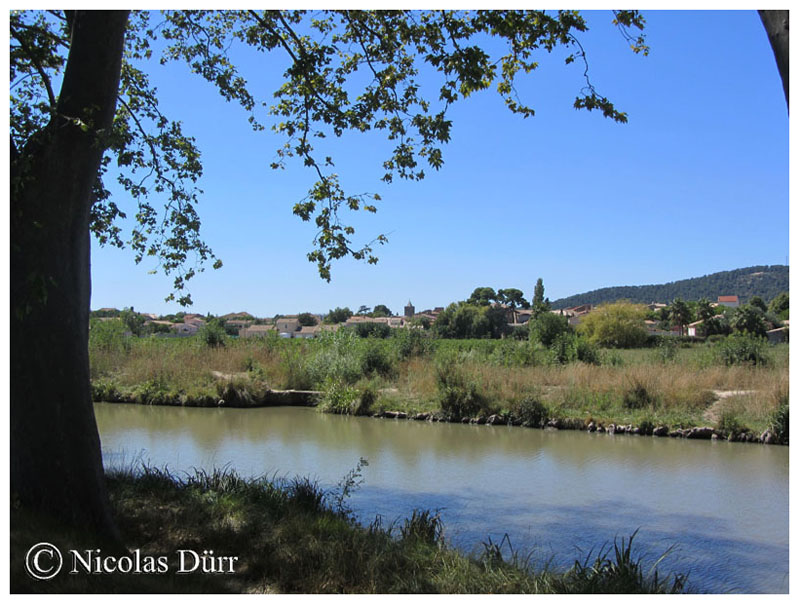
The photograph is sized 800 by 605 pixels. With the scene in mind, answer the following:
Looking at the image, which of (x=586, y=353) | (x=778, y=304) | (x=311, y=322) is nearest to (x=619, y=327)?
(x=586, y=353)

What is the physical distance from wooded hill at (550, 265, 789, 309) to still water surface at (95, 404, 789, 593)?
5237cm

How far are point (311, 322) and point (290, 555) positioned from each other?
55.4 m

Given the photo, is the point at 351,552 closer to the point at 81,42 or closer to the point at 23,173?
the point at 23,173

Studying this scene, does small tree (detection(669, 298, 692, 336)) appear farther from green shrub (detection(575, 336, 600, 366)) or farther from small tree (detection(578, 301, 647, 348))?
A: green shrub (detection(575, 336, 600, 366))

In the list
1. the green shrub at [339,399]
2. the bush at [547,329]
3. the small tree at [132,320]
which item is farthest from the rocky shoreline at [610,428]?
the small tree at [132,320]

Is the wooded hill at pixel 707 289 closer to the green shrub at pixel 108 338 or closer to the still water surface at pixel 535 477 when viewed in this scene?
the green shrub at pixel 108 338

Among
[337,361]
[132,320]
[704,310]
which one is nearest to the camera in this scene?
[337,361]

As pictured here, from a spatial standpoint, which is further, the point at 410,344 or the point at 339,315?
the point at 339,315

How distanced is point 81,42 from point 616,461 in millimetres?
9261

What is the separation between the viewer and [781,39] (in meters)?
2.92

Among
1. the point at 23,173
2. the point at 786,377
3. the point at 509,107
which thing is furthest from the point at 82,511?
the point at 786,377

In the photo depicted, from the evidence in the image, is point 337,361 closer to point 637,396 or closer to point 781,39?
point 637,396

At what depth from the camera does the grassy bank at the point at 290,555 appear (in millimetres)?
4012

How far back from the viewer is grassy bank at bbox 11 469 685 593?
4012 mm
